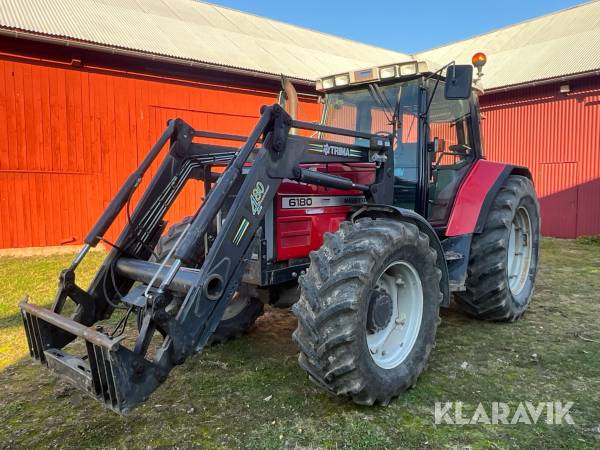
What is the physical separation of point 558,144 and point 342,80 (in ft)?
31.0

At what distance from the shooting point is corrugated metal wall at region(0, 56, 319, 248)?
8.29 m

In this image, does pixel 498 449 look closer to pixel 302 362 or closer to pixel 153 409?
pixel 302 362

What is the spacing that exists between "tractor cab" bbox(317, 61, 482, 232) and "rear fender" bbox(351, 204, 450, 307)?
0.81 metres

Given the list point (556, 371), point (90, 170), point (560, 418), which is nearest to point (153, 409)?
point (560, 418)

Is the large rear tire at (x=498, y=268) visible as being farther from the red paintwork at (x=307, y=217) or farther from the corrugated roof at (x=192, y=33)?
the corrugated roof at (x=192, y=33)

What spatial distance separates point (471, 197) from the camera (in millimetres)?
4449

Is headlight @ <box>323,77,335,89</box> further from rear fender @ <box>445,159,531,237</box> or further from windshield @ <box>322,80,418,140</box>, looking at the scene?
rear fender @ <box>445,159,531,237</box>

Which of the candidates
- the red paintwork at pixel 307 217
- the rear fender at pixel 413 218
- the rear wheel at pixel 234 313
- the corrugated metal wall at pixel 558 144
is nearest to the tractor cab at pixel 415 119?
the red paintwork at pixel 307 217

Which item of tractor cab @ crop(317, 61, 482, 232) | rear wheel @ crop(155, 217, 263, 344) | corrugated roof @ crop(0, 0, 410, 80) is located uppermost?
corrugated roof @ crop(0, 0, 410, 80)

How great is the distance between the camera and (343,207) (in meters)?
3.87

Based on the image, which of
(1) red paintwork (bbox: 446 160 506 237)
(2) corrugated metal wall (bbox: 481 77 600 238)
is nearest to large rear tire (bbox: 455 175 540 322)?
(1) red paintwork (bbox: 446 160 506 237)

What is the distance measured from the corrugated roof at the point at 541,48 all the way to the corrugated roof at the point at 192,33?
148 inches

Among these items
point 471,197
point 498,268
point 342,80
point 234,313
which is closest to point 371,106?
point 342,80

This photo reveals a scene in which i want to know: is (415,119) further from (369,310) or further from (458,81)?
(369,310)
